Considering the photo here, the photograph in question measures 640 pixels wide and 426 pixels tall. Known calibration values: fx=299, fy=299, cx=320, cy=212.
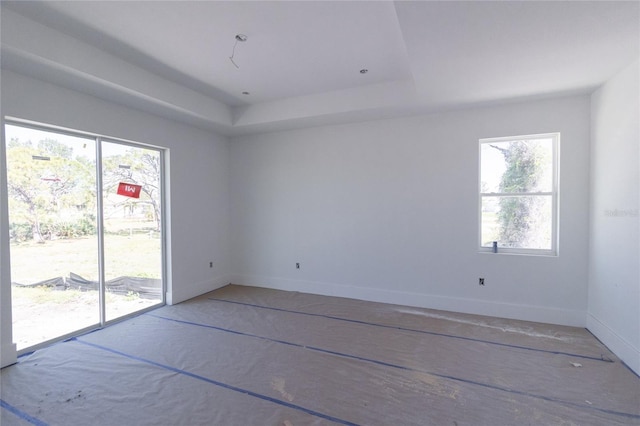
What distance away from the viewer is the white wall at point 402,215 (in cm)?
357

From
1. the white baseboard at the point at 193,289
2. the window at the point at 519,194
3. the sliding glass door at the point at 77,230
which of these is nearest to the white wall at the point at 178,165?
the white baseboard at the point at 193,289

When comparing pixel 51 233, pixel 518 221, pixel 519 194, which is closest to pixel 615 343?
pixel 518 221

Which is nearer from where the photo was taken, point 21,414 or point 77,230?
point 21,414

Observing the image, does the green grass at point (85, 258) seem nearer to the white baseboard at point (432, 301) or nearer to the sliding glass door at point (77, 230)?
the sliding glass door at point (77, 230)

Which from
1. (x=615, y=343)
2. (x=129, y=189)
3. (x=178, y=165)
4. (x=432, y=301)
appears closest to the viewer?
(x=615, y=343)

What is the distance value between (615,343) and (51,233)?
580 cm

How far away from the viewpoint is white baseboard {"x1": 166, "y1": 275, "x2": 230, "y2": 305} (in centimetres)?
440

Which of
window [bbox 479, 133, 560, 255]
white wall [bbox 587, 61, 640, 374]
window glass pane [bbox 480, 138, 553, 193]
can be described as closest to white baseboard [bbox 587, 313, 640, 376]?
white wall [bbox 587, 61, 640, 374]

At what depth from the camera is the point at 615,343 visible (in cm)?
288

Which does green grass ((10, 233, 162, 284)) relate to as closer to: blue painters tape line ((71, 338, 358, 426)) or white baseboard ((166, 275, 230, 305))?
white baseboard ((166, 275, 230, 305))

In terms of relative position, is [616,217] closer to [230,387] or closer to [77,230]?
[230,387]

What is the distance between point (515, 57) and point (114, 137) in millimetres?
4352

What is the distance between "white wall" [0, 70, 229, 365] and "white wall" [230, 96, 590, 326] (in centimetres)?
40

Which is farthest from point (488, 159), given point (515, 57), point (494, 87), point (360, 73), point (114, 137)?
point (114, 137)
